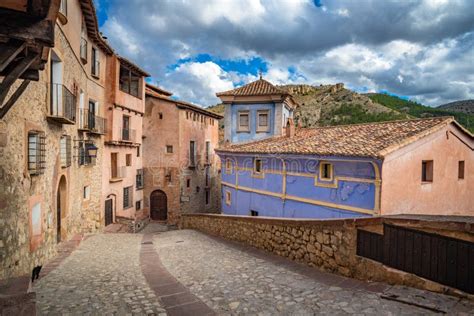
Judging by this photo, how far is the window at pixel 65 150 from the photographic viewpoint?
11515mm

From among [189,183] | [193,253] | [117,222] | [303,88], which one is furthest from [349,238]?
[303,88]

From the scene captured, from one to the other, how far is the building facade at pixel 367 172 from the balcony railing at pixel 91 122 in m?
7.66

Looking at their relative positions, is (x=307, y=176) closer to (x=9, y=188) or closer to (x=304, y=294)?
(x=304, y=294)

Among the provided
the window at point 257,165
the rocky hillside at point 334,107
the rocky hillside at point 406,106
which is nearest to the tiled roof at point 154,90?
the window at point 257,165

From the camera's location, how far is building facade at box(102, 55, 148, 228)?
19406 mm

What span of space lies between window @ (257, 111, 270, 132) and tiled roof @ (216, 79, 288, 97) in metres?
1.39

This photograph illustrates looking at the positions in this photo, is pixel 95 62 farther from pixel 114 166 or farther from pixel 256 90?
pixel 256 90

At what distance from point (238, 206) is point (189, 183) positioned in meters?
10.5

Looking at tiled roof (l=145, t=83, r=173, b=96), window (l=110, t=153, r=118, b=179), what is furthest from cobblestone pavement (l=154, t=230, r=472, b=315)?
tiled roof (l=145, t=83, r=173, b=96)

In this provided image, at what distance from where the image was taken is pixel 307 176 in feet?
41.6

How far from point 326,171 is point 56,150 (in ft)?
31.5

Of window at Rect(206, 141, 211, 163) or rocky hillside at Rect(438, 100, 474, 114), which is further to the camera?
rocky hillside at Rect(438, 100, 474, 114)

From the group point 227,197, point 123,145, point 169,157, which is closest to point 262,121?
point 227,197

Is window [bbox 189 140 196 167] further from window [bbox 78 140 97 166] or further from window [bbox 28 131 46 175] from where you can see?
window [bbox 28 131 46 175]
